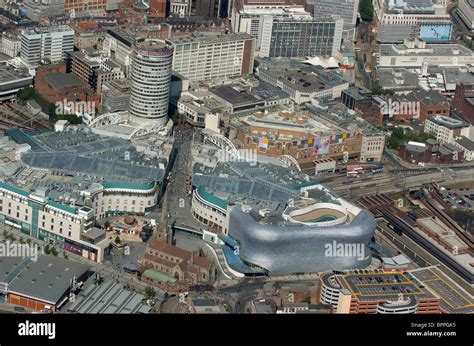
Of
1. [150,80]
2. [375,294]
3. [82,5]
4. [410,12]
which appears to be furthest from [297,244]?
[410,12]

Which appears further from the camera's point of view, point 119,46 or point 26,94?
point 119,46

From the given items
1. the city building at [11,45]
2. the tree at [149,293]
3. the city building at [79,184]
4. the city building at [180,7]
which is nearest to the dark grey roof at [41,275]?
the city building at [79,184]

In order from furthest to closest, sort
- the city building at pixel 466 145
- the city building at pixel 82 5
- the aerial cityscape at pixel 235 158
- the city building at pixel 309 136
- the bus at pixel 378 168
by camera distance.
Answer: the city building at pixel 82 5 < the city building at pixel 466 145 < the bus at pixel 378 168 < the city building at pixel 309 136 < the aerial cityscape at pixel 235 158

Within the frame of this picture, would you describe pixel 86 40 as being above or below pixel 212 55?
below

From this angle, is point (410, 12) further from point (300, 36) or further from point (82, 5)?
point (82, 5)

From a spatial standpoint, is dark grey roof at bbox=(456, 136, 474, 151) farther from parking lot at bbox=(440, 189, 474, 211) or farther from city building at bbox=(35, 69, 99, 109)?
city building at bbox=(35, 69, 99, 109)

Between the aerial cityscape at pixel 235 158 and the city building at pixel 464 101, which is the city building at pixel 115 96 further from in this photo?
the city building at pixel 464 101

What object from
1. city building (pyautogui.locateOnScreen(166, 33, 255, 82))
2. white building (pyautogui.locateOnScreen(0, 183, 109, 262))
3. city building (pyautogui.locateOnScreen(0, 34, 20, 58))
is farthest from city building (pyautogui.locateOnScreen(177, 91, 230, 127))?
white building (pyautogui.locateOnScreen(0, 183, 109, 262))

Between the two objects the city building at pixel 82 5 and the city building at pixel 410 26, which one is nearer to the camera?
the city building at pixel 82 5
